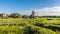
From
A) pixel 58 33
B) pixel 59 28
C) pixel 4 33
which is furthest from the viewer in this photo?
pixel 59 28

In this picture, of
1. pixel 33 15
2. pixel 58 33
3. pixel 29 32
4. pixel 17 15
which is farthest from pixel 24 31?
pixel 17 15

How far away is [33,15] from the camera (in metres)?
65.4

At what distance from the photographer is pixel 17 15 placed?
228 ft

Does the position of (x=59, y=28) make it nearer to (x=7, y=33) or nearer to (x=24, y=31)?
(x=24, y=31)

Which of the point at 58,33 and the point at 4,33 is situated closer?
the point at 4,33

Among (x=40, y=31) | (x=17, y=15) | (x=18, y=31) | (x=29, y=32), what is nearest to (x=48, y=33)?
(x=40, y=31)

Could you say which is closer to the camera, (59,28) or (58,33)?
(58,33)

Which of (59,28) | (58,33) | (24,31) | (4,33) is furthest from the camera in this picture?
(59,28)

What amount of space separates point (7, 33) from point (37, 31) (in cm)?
440

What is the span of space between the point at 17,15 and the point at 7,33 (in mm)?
49580

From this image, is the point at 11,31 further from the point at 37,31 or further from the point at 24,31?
the point at 37,31

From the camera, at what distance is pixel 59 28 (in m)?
26.3

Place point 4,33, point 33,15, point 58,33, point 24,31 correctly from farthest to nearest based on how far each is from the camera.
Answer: point 33,15, point 58,33, point 24,31, point 4,33

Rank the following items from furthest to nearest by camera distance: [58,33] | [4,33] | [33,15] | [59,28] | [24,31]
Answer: [33,15]
[59,28]
[58,33]
[24,31]
[4,33]
